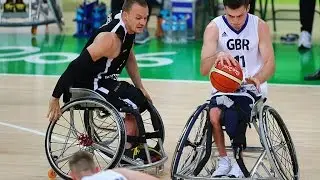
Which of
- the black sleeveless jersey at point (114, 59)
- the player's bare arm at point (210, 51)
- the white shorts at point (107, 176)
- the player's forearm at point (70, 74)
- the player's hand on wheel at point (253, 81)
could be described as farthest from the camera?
the black sleeveless jersey at point (114, 59)

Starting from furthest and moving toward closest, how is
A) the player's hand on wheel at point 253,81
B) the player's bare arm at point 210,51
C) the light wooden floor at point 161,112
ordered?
the light wooden floor at point 161,112 → the player's bare arm at point 210,51 → the player's hand on wheel at point 253,81

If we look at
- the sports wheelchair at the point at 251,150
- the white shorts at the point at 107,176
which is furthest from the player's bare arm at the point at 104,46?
the white shorts at the point at 107,176

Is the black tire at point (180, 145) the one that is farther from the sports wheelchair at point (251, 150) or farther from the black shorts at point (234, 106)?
the black shorts at point (234, 106)

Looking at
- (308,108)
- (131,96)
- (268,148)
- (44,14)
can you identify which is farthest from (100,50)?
(44,14)

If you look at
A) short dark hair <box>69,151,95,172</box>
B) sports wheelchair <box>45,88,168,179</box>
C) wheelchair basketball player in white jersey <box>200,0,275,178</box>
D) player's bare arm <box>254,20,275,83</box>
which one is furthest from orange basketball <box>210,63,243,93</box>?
short dark hair <box>69,151,95,172</box>

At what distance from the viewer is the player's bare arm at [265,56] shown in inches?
230

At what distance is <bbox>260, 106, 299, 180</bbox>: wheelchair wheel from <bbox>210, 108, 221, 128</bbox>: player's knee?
0.86 ft

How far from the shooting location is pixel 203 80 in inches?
392

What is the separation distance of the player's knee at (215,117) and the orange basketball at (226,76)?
0.14m

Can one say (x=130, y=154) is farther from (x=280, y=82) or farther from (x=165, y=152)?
(x=280, y=82)

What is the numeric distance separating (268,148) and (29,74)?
17.0 feet

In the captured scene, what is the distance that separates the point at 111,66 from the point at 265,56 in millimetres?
1008

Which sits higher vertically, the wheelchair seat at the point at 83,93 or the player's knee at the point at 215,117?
the wheelchair seat at the point at 83,93

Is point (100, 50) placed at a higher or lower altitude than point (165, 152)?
higher
